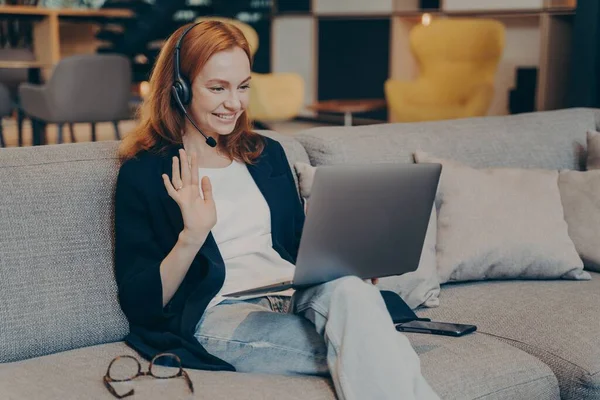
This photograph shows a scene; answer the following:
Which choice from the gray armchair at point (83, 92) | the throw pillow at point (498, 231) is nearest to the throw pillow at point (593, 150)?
the throw pillow at point (498, 231)

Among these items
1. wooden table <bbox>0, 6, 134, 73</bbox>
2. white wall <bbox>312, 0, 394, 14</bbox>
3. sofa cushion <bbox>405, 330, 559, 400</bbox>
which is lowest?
sofa cushion <bbox>405, 330, 559, 400</bbox>

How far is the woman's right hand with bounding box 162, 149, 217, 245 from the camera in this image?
174 centimetres

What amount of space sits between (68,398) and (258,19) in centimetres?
778

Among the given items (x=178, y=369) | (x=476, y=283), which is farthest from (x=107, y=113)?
(x=178, y=369)

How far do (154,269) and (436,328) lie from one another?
67 centimetres

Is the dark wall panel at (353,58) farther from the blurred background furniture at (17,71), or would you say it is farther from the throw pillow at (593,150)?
the throw pillow at (593,150)

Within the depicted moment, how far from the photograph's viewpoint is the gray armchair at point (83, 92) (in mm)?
5410

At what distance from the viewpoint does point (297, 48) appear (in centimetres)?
865

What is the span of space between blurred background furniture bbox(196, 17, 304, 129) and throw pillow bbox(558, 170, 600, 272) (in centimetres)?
453

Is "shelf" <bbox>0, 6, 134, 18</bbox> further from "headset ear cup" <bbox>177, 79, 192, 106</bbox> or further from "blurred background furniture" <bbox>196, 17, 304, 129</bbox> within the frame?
"headset ear cup" <bbox>177, 79, 192, 106</bbox>

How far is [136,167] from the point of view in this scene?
1931mm

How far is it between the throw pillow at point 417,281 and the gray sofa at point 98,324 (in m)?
0.03

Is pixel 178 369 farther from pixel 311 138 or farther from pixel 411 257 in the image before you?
pixel 311 138

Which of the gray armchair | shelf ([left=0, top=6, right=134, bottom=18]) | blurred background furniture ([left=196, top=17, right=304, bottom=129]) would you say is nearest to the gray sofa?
Result: the gray armchair
